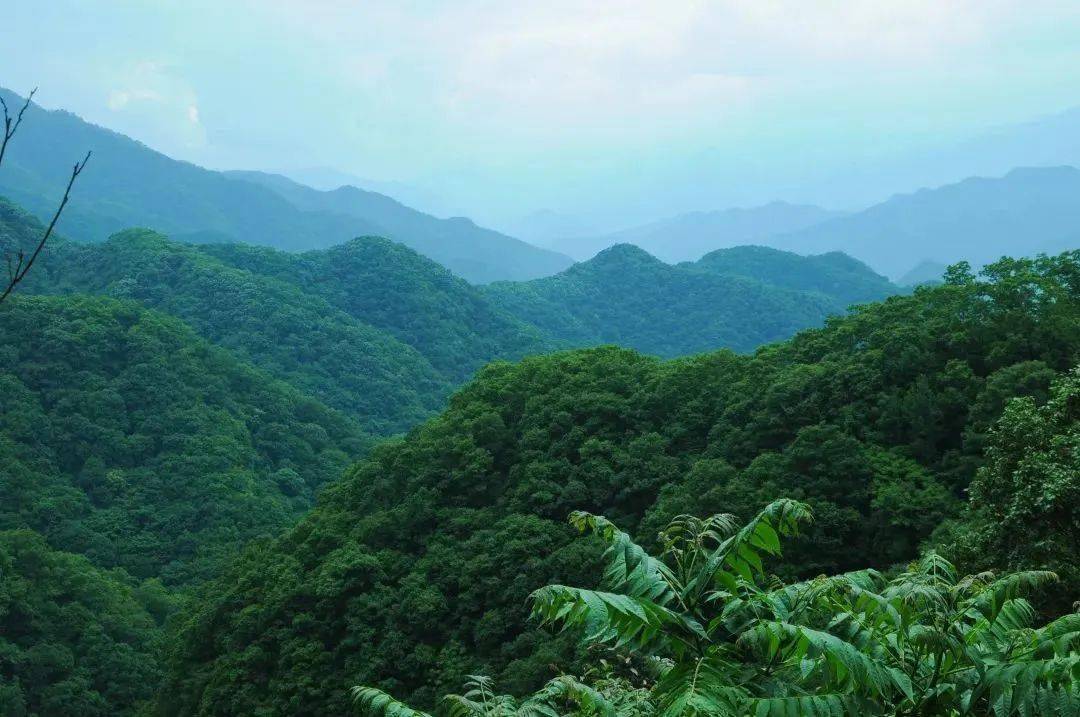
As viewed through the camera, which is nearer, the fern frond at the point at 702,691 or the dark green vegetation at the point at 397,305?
the fern frond at the point at 702,691

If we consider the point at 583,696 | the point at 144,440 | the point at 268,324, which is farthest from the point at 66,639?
the point at 268,324

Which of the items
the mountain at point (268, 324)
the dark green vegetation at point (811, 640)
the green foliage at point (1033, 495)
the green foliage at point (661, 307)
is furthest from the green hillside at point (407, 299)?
the dark green vegetation at point (811, 640)

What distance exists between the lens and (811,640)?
414 cm

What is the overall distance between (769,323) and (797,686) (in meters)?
112

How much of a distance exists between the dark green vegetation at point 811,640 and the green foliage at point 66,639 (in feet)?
106

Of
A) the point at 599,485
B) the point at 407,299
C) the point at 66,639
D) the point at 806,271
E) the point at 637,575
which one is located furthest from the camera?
the point at 806,271

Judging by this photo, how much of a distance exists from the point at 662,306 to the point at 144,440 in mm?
84686

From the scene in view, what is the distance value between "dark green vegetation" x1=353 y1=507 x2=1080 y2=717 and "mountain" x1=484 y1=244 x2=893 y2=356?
4042 inches

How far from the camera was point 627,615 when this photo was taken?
4.72 m

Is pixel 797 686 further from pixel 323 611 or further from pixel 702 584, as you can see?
pixel 323 611

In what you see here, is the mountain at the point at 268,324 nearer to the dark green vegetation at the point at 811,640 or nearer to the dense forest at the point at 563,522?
the dense forest at the point at 563,522

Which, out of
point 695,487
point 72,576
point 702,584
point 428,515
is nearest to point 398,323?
point 72,576

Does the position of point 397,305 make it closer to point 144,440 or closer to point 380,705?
point 144,440

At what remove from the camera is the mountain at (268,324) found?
73438mm
